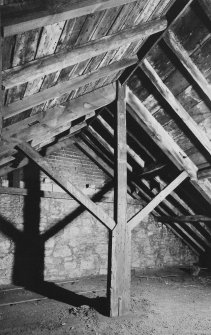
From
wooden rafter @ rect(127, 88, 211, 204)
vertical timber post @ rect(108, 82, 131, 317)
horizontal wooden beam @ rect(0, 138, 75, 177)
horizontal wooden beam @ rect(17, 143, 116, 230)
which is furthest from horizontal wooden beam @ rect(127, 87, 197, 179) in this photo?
horizontal wooden beam @ rect(0, 138, 75, 177)

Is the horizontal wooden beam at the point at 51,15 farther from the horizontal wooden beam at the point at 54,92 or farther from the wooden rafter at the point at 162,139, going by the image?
the wooden rafter at the point at 162,139

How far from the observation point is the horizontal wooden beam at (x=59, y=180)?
3029 millimetres

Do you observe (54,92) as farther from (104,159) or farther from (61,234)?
(61,234)

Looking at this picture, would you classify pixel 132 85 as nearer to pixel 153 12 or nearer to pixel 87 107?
pixel 87 107

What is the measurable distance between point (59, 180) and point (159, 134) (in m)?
1.67

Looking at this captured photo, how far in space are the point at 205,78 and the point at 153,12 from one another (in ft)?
3.53

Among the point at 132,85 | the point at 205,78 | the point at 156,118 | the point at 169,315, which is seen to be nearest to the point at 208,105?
the point at 205,78

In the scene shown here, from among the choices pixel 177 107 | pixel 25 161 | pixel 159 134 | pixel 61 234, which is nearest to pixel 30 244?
pixel 61 234

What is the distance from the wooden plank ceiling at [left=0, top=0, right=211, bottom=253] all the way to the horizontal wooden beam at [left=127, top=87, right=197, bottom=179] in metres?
0.01

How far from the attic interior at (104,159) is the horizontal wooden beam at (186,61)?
1cm

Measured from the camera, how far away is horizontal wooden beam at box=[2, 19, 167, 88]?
6.09 ft

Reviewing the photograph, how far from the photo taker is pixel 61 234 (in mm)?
5293

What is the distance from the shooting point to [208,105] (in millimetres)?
3213

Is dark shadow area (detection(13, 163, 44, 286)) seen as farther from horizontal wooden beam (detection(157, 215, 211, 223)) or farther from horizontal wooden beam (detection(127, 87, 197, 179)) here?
horizontal wooden beam (detection(157, 215, 211, 223))
